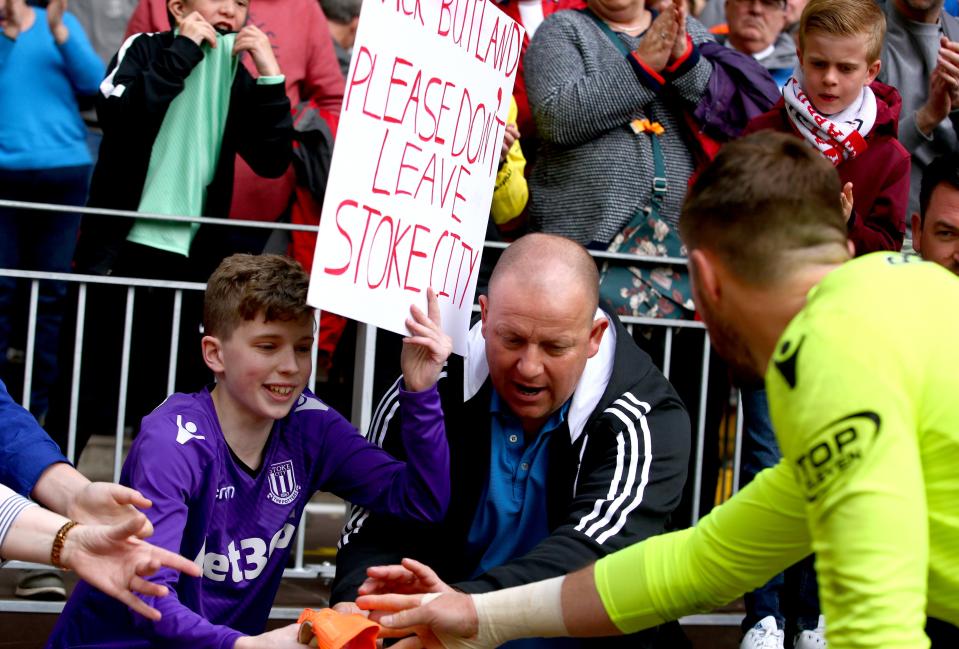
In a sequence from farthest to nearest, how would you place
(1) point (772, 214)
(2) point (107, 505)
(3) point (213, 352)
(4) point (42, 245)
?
(4) point (42, 245)
(3) point (213, 352)
(2) point (107, 505)
(1) point (772, 214)

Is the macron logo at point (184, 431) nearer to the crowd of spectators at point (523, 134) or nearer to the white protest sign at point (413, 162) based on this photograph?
the white protest sign at point (413, 162)

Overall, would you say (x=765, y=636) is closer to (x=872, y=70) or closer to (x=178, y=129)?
(x=872, y=70)

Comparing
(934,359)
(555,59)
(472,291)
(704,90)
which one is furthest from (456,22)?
(934,359)

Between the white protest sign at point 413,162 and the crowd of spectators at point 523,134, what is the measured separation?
3.00 ft

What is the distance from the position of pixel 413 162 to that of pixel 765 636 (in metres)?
2.08

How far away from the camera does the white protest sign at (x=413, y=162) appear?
3.75m

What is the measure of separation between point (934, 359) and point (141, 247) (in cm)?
368

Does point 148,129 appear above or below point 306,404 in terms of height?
above

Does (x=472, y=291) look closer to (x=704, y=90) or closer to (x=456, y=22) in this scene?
(x=456, y=22)

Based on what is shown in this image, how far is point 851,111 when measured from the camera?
5043 mm

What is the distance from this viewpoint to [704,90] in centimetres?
544

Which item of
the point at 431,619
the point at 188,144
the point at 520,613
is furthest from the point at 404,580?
the point at 188,144

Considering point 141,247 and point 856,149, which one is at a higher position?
point 856,149

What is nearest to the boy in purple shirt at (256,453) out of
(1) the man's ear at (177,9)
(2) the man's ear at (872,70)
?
(1) the man's ear at (177,9)
